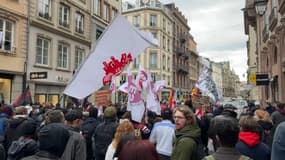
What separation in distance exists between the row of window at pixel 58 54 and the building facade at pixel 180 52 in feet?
114

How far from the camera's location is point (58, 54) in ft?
76.3

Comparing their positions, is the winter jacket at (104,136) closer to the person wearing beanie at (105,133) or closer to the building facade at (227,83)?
the person wearing beanie at (105,133)

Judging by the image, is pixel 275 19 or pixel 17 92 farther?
pixel 17 92

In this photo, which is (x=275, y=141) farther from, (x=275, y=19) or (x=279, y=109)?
(x=275, y=19)

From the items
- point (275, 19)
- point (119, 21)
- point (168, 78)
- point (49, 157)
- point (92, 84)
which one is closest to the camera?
point (49, 157)

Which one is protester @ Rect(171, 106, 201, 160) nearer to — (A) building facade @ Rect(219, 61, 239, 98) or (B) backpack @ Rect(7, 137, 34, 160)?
(B) backpack @ Rect(7, 137, 34, 160)

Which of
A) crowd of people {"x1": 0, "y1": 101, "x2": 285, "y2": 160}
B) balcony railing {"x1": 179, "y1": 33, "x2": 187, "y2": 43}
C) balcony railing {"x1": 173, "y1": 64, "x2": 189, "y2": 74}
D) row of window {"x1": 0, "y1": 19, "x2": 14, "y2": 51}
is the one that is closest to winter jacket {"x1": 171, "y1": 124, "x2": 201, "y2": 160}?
crowd of people {"x1": 0, "y1": 101, "x2": 285, "y2": 160}

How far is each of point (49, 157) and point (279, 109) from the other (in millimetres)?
6354

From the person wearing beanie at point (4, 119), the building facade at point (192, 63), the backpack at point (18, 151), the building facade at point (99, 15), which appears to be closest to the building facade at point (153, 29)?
the building facade at point (99, 15)

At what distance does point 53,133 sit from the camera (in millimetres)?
3492

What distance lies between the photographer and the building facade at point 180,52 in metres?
60.8

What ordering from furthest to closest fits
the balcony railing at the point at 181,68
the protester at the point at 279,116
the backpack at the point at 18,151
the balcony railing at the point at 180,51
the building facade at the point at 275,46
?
the balcony railing at the point at 180,51 < the balcony railing at the point at 181,68 < the building facade at the point at 275,46 < the protester at the point at 279,116 < the backpack at the point at 18,151

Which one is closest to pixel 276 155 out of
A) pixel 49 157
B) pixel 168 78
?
pixel 49 157

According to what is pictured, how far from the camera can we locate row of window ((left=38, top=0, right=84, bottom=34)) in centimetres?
2155
